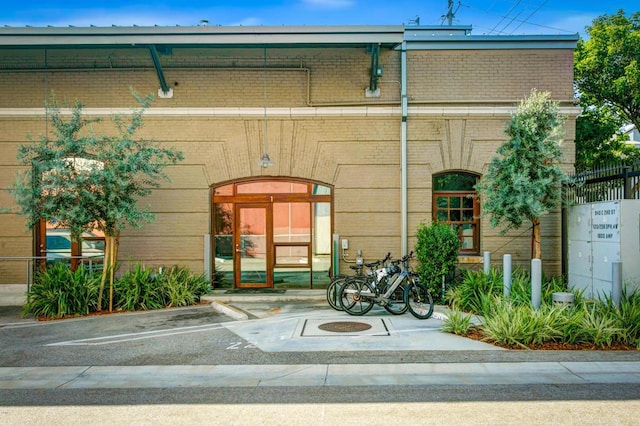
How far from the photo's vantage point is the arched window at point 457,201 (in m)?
14.0

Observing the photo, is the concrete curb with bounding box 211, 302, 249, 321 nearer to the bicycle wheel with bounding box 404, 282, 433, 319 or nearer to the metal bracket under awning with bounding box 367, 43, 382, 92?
the bicycle wheel with bounding box 404, 282, 433, 319

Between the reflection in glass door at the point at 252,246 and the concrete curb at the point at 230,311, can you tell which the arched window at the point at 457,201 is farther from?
the concrete curb at the point at 230,311

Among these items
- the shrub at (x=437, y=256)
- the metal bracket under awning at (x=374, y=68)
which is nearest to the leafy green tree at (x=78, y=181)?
→ the metal bracket under awning at (x=374, y=68)

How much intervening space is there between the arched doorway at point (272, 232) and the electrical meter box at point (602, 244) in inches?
222

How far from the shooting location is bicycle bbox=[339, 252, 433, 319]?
10.8 metres

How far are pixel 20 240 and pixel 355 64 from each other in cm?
943

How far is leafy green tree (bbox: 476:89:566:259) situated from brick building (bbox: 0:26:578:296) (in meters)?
2.18

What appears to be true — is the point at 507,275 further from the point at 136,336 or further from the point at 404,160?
the point at 136,336

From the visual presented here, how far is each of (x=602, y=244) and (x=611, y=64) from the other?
11.8 m

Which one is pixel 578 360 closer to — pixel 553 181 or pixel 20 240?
pixel 553 181

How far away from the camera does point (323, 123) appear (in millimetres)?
13891

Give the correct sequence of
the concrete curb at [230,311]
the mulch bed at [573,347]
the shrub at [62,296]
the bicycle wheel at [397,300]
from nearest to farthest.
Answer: the mulch bed at [573,347] → the bicycle wheel at [397,300] → the concrete curb at [230,311] → the shrub at [62,296]

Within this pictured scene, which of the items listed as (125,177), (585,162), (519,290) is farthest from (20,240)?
(585,162)

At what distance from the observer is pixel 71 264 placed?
1418 cm
